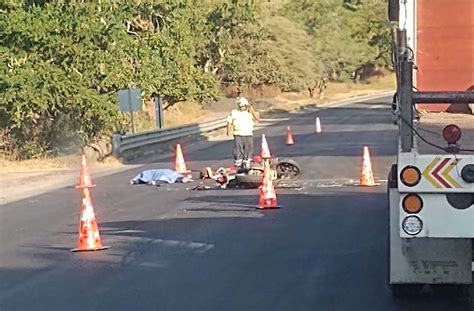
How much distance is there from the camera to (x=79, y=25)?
29.5m

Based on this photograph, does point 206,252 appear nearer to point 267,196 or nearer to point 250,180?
point 267,196

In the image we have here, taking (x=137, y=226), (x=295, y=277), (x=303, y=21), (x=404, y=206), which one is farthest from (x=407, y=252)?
(x=303, y=21)

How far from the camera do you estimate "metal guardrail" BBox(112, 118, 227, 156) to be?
30.6m

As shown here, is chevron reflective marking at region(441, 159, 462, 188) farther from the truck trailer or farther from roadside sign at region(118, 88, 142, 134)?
roadside sign at region(118, 88, 142, 134)

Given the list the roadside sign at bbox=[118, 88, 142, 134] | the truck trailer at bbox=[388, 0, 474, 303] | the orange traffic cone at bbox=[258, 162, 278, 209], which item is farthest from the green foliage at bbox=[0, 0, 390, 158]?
the truck trailer at bbox=[388, 0, 474, 303]

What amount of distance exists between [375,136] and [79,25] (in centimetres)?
1189

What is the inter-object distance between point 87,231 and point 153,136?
21.5 metres

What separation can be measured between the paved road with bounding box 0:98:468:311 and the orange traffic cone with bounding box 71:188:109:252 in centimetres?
23

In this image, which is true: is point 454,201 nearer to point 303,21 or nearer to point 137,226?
point 137,226

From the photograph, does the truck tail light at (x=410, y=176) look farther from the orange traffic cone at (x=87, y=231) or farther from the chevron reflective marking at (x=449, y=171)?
the orange traffic cone at (x=87, y=231)

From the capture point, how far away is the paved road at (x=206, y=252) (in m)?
9.40

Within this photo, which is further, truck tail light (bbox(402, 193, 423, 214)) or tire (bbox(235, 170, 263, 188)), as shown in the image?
tire (bbox(235, 170, 263, 188))

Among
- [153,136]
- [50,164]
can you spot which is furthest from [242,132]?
[153,136]

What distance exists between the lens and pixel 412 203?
6.88 m
